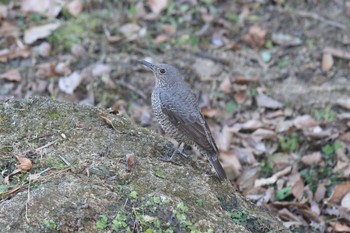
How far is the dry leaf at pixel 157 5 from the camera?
366 inches

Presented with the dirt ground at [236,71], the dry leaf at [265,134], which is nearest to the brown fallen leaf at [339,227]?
the dirt ground at [236,71]

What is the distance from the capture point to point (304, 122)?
7473 mm

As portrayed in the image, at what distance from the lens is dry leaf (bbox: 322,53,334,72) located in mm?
8466

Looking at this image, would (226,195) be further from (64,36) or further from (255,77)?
(64,36)

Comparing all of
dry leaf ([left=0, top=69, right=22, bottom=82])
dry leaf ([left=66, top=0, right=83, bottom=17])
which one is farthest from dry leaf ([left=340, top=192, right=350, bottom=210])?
dry leaf ([left=66, top=0, right=83, bottom=17])

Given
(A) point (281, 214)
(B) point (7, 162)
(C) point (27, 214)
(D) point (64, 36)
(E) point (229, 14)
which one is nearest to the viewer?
(C) point (27, 214)

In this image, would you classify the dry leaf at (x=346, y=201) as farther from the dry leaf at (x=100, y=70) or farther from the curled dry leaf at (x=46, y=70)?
the curled dry leaf at (x=46, y=70)

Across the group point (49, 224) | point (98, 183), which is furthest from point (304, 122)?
point (49, 224)

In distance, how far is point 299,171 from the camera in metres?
6.83

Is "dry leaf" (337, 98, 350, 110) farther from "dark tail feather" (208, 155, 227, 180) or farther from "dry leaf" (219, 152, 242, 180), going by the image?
"dark tail feather" (208, 155, 227, 180)

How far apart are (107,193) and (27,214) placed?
521 millimetres

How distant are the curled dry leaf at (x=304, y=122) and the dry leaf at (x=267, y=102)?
0.38 meters

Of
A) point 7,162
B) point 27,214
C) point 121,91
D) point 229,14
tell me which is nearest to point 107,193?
point 27,214

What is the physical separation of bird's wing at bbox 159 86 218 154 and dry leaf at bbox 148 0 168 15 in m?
3.86
